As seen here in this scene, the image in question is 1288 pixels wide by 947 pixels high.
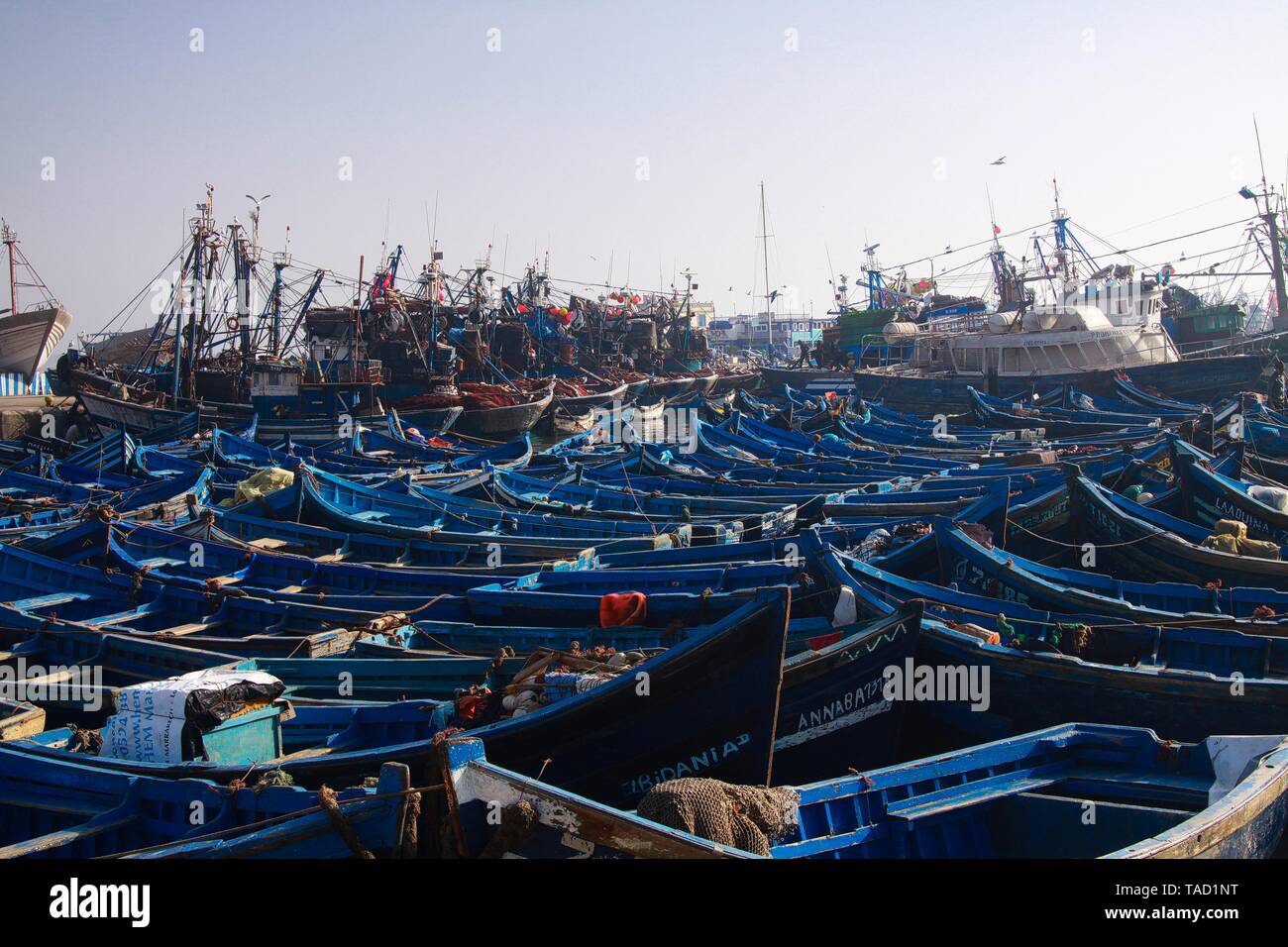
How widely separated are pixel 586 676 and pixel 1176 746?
4425mm

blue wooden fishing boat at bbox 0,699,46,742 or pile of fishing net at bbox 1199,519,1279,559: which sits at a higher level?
pile of fishing net at bbox 1199,519,1279,559

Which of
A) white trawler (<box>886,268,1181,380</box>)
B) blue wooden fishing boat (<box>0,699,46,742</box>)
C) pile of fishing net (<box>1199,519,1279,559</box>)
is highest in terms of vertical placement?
white trawler (<box>886,268,1181,380</box>)

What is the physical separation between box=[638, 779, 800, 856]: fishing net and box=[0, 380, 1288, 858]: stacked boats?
0.06 feet

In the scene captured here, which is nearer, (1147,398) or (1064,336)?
(1147,398)

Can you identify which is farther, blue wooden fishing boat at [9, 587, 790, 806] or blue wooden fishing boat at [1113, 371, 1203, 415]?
blue wooden fishing boat at [1113, 371, 1203, 415]

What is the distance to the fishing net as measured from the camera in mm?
5344

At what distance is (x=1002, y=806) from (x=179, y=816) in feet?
19.1

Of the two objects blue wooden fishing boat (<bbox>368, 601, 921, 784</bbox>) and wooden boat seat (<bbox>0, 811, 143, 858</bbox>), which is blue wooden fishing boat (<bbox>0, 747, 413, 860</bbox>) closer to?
wooden boat seat (<bbox>0, 811, 143, 858</bbox>)

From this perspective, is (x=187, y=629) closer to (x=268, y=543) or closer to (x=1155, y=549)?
(x=268, y=543)

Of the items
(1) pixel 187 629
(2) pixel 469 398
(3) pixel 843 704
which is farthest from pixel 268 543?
(2) pixel 469 398

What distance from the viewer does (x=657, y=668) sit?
22.5 feet

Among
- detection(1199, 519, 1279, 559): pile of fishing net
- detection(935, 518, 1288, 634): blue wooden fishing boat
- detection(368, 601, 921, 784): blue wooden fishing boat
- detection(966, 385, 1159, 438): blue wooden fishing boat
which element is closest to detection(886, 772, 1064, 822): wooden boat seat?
detection(368, 601, 921, 784): blue wooden fishing boat

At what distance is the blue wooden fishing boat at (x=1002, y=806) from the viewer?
5137mm
